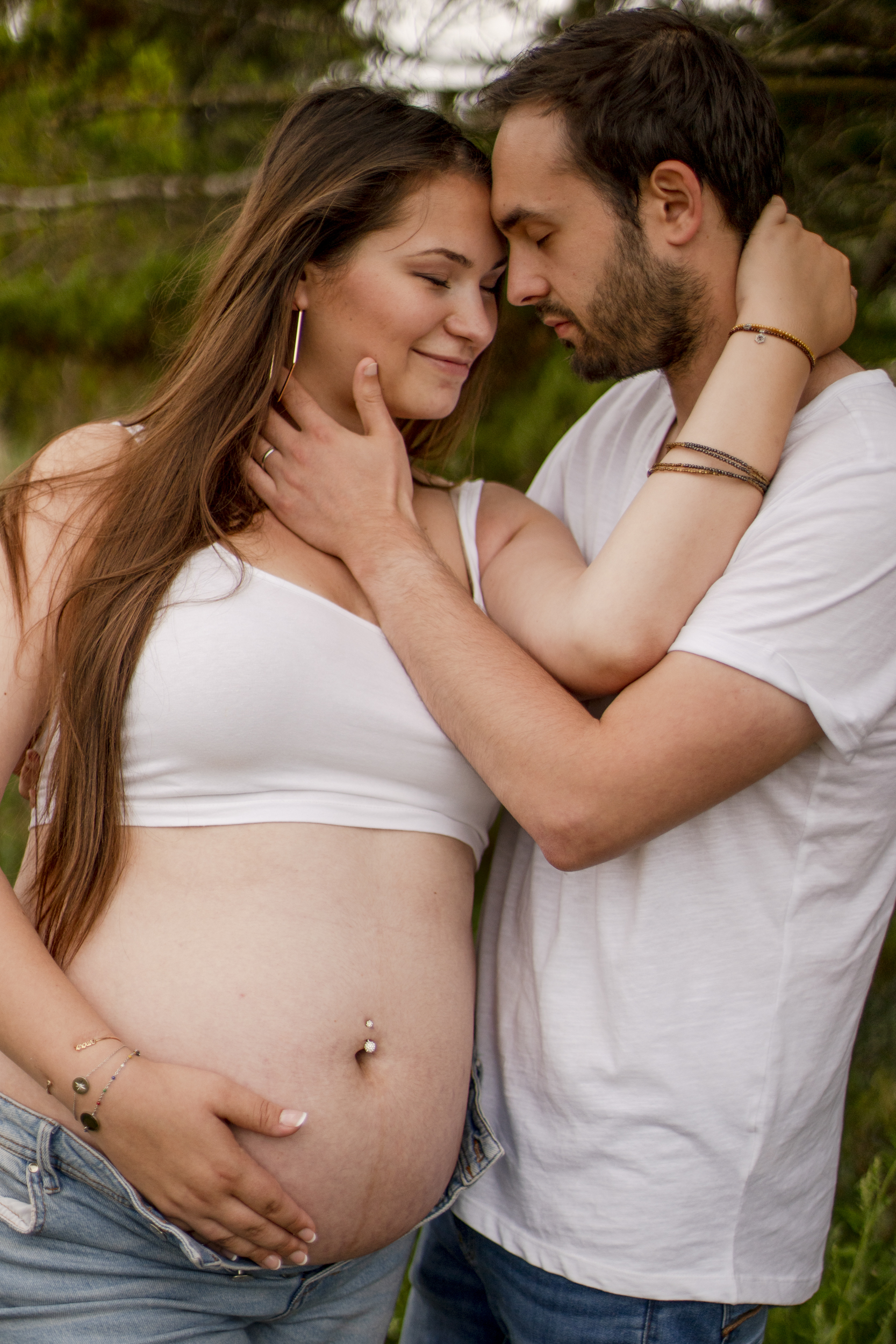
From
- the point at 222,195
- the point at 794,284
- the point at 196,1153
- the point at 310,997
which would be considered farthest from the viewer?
the point at 222,195

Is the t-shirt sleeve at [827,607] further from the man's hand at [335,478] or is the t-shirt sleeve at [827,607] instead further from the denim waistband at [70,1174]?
the denim waistband at [70,1174]

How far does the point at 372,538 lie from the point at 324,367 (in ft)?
1.22

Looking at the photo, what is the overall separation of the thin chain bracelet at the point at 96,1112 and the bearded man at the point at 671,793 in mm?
529

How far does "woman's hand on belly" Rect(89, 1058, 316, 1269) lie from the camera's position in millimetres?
1143

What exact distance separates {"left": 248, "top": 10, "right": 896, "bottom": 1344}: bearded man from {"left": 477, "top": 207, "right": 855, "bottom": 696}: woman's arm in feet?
0.17

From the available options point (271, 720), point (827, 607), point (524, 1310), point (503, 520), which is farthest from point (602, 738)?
point (524, 1310)

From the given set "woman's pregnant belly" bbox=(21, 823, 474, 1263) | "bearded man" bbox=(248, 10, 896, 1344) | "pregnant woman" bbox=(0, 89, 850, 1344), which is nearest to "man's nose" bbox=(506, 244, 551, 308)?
"bearded man" bbox=(248, 10, 896, 1344)

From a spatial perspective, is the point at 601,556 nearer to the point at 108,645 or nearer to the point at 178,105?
the point at 108,645

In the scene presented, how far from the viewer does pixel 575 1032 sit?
1.36 m

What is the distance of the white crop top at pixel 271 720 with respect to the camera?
4.31 feet

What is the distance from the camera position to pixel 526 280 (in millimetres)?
1573

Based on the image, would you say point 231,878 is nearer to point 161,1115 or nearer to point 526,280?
point 161,1115

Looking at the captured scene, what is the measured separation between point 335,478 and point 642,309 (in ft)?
1.64

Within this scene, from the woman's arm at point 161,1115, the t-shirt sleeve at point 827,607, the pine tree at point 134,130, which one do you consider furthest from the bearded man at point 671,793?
the pine tree at point 134,130
